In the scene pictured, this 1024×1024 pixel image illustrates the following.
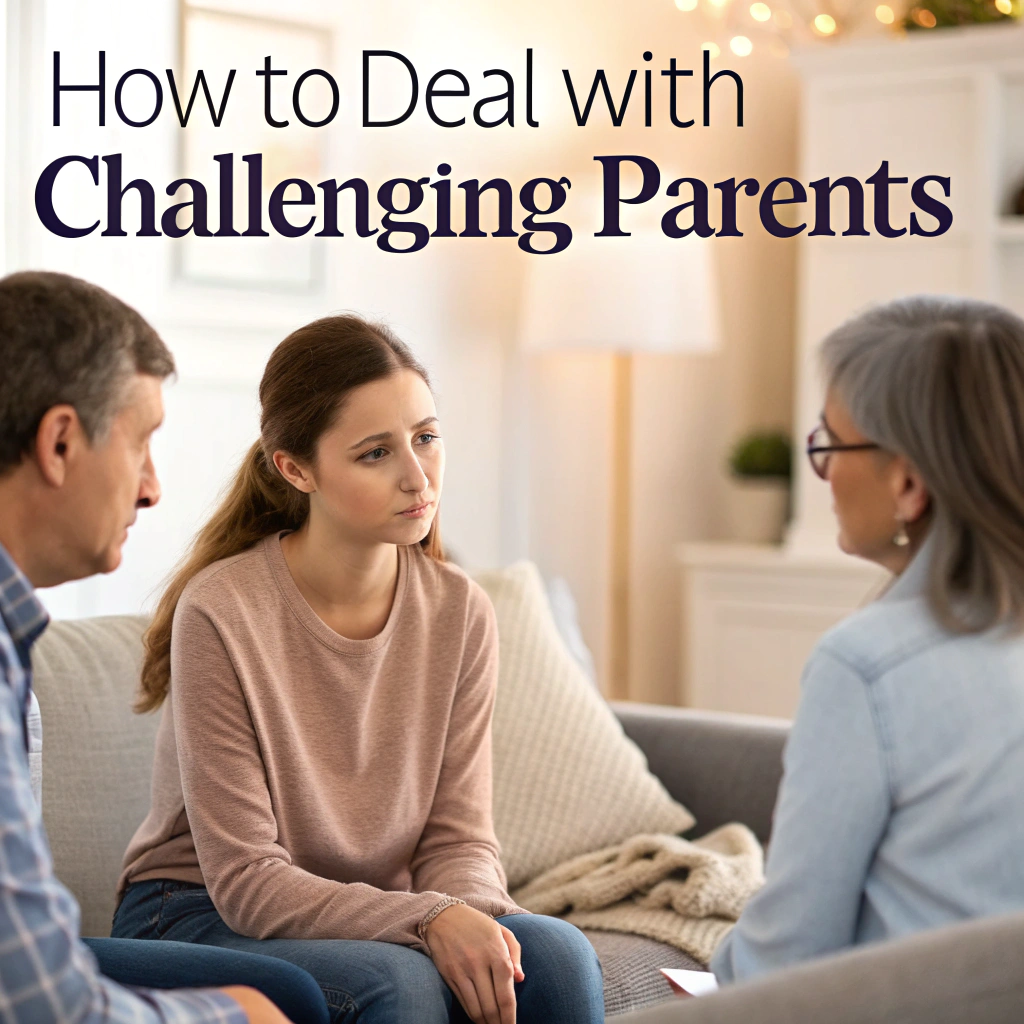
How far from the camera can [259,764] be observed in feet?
5.02

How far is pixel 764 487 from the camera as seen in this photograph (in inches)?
153

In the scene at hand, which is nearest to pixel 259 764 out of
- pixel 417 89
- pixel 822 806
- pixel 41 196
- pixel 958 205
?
pixel 822 806

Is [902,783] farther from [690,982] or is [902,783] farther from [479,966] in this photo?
[479,966]

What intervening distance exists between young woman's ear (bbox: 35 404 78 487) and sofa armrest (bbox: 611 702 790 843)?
4.68ft

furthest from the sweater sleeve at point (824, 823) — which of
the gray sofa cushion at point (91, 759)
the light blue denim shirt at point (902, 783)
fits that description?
the gray sofa cushion at point (91, 759)

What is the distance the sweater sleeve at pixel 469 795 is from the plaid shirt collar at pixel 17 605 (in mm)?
681

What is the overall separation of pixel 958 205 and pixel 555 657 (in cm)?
191

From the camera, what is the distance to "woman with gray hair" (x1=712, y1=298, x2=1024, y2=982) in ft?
3.41

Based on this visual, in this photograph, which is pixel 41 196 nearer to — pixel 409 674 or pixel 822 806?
pixel 409 674

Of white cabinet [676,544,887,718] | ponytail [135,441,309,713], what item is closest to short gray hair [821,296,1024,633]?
ponytail [135,441,309,713]

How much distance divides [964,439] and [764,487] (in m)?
2.85

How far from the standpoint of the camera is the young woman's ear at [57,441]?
106 centimetres

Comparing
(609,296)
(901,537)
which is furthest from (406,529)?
(609,296)

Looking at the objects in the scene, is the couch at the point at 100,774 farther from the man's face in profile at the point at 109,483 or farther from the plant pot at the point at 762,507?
the plant pot at the point at 762,507
